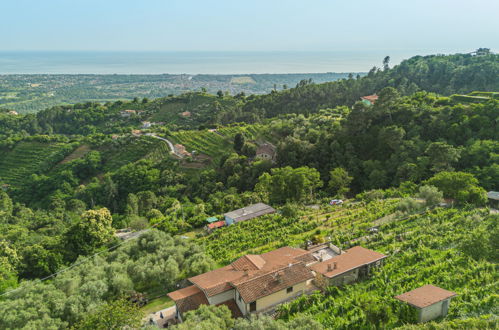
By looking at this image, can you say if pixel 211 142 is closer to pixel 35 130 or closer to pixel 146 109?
pixel 146 109

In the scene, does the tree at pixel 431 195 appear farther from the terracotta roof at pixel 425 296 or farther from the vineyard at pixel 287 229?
the terracotta roof at pixel 425 296

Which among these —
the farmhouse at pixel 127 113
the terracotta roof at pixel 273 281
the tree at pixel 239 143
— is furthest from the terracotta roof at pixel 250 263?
the farmhouse at pixel 127 113

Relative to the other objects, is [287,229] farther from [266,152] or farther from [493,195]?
[266,152]

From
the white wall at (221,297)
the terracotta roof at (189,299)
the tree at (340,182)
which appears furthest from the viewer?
the tree at (340,182)

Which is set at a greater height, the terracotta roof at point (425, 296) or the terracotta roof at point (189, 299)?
the terracotta roof at point (425, 296)

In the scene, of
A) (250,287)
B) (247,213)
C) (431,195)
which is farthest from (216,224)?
(431,195)

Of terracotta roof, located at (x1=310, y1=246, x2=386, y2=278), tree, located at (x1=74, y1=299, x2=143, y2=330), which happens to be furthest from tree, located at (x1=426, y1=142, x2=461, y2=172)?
tree, located at (x1=74, y1=299, x2=143, y2=330)
